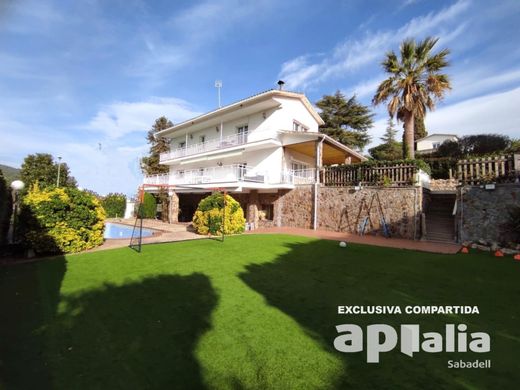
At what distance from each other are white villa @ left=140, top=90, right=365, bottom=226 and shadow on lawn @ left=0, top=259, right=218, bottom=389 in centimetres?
1220

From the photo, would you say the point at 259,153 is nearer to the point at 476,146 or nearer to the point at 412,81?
the point at 412,81

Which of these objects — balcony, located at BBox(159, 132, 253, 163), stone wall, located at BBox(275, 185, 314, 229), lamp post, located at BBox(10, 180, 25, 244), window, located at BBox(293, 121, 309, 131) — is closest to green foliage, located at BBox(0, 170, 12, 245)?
lamp post, located at BBox(10, 180, 25, 244)

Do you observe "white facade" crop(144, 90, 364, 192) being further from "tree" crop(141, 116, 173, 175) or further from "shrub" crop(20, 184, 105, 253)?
"tree" crop(141, 116, 173, 175)

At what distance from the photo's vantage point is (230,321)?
438 centimetres

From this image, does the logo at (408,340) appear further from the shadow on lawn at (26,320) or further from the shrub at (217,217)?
the shrub at (217,217)

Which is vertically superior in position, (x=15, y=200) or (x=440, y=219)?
(x=15, y=200)

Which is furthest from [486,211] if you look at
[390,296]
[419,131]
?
[419,131]

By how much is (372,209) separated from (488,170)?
18.6 ft

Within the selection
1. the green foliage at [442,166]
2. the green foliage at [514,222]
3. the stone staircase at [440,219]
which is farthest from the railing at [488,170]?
the green foliage at [442,166]

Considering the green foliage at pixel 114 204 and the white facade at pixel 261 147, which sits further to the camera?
the green foliage at pixel 114 204

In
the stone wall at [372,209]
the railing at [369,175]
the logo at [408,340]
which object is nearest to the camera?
the logo at [408,340]

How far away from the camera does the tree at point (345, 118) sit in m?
35.3

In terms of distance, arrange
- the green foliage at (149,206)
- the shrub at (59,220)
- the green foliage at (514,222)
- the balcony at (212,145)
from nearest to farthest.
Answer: the shrub at (59,220) → the green foliage at (514,222) → the balcony at (212,145) → the green foliage at (149,206)

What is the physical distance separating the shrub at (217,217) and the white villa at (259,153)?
Answer: 6.52 ft
